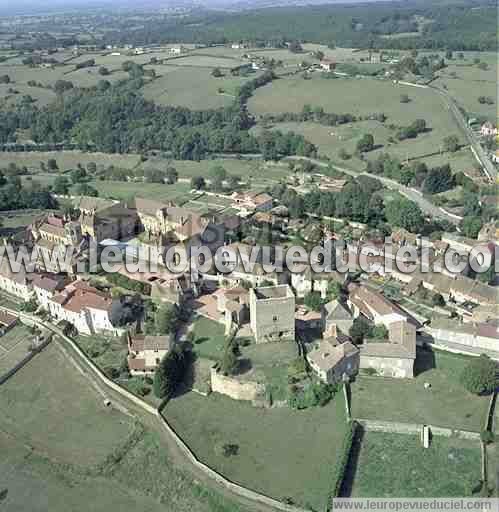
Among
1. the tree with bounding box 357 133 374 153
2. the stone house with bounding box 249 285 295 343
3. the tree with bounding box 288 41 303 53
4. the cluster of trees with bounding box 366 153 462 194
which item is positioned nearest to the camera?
the stone house with bounding box 249 285 295 343

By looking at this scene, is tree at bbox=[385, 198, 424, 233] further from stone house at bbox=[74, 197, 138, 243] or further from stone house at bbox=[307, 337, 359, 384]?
stone house at bbox=[74, 197, 138, 243]

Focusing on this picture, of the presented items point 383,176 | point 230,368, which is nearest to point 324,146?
point 383,176

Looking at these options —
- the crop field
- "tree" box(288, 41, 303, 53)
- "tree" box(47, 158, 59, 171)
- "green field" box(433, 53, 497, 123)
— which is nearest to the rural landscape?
"tree" box(47, 158, 59, 171)

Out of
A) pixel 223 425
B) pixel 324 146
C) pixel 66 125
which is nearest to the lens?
pixel 223 425

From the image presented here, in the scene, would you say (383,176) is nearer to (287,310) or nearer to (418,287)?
(418,287)

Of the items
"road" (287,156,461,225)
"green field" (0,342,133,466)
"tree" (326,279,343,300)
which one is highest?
"tree" (326,279,343,300)

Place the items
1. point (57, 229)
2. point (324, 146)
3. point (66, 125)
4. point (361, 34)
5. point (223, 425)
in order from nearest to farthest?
point (223, 425) < point (57, 229) < point (324, 146) < point (66, 125) < point (361, 34)

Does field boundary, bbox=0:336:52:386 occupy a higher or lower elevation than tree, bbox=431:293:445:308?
lower

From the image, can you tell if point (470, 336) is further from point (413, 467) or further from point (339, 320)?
point (413, 467)
